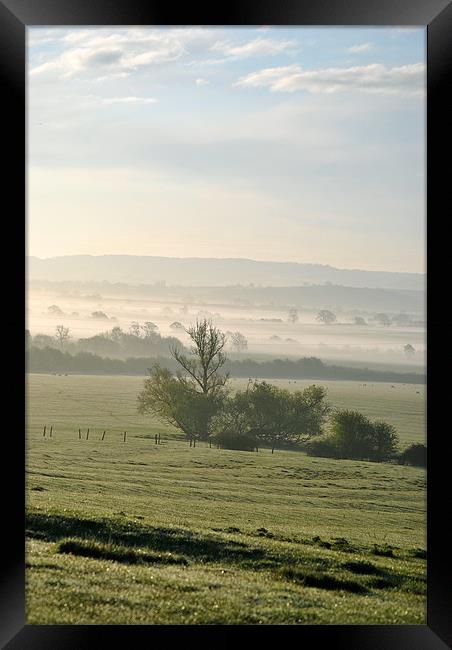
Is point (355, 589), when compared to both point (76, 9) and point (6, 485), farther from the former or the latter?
point (76, 9)

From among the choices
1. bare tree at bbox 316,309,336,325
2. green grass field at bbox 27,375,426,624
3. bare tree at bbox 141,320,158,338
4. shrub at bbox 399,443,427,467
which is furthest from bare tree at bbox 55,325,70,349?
shrub at bbox 399,443,427,467

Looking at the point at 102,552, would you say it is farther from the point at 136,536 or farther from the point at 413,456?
the point at 413,456

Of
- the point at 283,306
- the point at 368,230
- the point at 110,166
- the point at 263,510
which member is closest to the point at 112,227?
the point at 110,166

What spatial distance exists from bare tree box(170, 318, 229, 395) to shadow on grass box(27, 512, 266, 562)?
1364cm

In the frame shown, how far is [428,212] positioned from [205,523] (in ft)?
55.6

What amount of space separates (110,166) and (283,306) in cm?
A: 738

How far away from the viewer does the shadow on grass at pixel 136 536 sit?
7504 mm

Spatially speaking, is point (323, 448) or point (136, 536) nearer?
point (136, 536)

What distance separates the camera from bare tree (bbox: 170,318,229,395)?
942 inches

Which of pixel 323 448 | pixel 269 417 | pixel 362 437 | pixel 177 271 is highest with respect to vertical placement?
pixel 177 271

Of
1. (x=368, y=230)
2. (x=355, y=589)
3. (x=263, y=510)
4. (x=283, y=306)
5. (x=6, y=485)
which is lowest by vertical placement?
(x=263, y=510)

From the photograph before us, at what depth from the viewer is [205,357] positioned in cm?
2448

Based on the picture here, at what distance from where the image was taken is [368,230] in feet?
69.4

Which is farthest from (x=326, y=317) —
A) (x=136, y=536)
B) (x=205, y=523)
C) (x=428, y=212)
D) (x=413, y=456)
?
(x=428, y=212)
